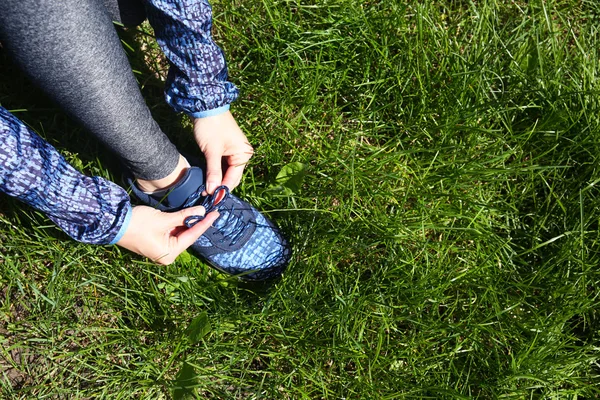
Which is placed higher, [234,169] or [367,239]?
[234,169]

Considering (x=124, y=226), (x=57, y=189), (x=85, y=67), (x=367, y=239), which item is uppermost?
(x=85, y=67)

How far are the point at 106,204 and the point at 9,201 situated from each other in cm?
41

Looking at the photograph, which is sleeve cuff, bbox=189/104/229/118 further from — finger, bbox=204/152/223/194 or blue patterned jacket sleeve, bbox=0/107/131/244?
blue patterned jacket sleeve, bbox=0/107/131/244

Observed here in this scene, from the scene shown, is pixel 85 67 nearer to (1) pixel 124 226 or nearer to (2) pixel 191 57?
(2) pixel 191 57

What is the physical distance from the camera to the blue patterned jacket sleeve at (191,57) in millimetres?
1176

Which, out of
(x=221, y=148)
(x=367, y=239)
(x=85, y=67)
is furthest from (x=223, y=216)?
(x=85, y=67)

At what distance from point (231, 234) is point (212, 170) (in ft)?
0.56

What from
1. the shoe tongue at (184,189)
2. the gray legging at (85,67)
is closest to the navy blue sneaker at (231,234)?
the shoe tongue at (184,189)

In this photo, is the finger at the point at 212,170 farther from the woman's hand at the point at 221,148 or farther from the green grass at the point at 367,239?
the green grass at the point at 367,239

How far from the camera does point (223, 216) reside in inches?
56.1

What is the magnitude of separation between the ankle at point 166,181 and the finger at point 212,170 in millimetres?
68

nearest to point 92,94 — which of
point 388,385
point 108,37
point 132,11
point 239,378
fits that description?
point 108,37

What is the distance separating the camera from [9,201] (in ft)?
4.86

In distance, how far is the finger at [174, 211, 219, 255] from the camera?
52.3 inches
